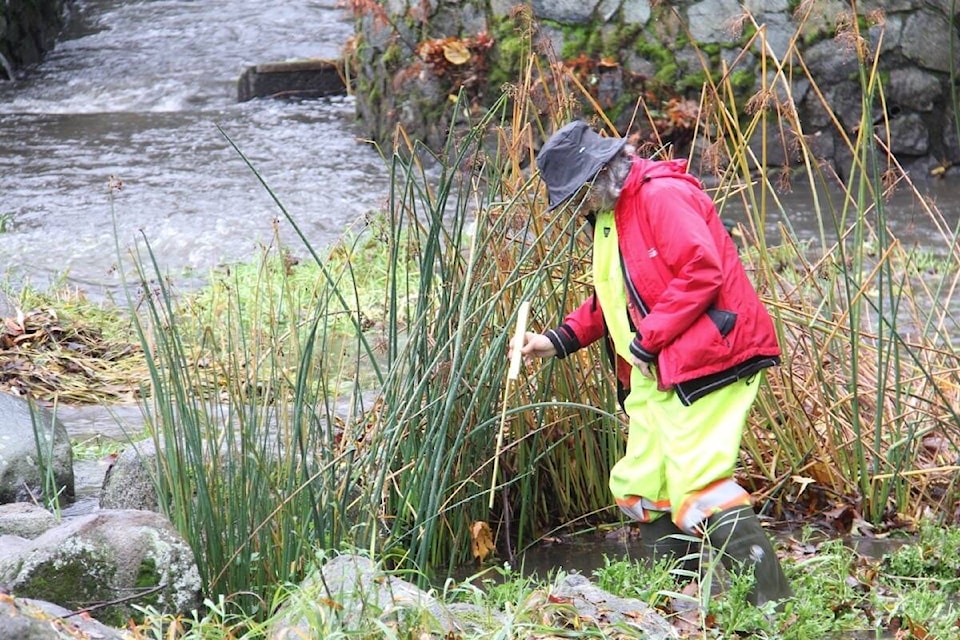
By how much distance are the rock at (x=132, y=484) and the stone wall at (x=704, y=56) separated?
6.38m

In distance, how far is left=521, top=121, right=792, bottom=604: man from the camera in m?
3.15

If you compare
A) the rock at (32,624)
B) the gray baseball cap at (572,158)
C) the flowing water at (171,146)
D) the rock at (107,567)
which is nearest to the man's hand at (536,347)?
the gray baseball cap at (572,158)

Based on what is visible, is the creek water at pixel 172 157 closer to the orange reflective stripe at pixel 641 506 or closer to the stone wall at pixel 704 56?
the stone wall at pixel 704 56

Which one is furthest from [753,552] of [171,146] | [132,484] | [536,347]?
[171,146]

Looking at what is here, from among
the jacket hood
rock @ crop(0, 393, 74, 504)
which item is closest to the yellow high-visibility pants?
the jacket hood

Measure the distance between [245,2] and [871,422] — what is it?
14376 mm

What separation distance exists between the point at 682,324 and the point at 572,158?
0.50 m

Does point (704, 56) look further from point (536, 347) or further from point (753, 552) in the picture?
point (753, 552)

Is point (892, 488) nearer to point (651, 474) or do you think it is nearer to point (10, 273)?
point (651, 474)

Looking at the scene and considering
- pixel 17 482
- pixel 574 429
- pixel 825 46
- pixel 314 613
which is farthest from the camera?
pixel 825 46

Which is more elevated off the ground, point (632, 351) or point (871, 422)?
point (632, 351)

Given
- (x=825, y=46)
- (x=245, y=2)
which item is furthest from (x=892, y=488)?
(x=245, y=2)

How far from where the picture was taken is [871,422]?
4.02 meters

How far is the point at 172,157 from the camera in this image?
11.1 metres
